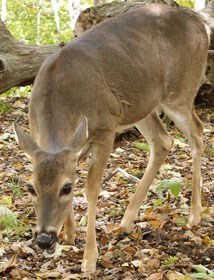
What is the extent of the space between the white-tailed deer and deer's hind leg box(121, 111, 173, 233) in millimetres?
10

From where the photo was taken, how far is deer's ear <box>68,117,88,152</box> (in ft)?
13.6

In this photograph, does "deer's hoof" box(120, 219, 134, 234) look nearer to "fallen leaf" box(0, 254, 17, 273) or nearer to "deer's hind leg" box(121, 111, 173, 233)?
"deer's hind leg" box(121, 111, 173, 233)

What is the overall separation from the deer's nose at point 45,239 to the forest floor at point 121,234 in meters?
0.59

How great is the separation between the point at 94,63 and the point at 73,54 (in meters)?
0.21

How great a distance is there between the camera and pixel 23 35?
27062 millimetres

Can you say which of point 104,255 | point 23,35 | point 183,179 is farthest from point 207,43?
point 23,35

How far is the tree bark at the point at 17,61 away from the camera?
8410 millimetres

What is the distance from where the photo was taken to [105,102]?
4.97m

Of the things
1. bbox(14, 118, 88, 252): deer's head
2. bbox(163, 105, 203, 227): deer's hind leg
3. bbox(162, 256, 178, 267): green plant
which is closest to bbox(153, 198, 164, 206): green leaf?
bbox(163, 105, 203, 227): deer's hind leg

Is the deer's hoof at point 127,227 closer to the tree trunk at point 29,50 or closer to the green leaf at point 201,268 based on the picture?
the green leaf at point 201,268

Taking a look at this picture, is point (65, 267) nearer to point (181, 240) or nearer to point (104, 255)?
point (104, 255)

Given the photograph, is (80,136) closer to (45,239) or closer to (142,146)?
(45,239)

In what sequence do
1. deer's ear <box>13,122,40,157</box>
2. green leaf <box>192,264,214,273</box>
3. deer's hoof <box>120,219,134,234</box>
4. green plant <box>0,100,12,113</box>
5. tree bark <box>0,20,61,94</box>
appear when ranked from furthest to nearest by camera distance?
green plant <box>0,100,12,113</box>
tree bark <box>0,20,61,94</box>
deer's hoof <box>120,219,134,234</box>
green leaf <box>192,264,214,273</box>
deer's ear <box>13,122,40,157</box>

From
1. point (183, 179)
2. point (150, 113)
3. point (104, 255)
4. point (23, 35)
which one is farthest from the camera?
point (23, 35)
